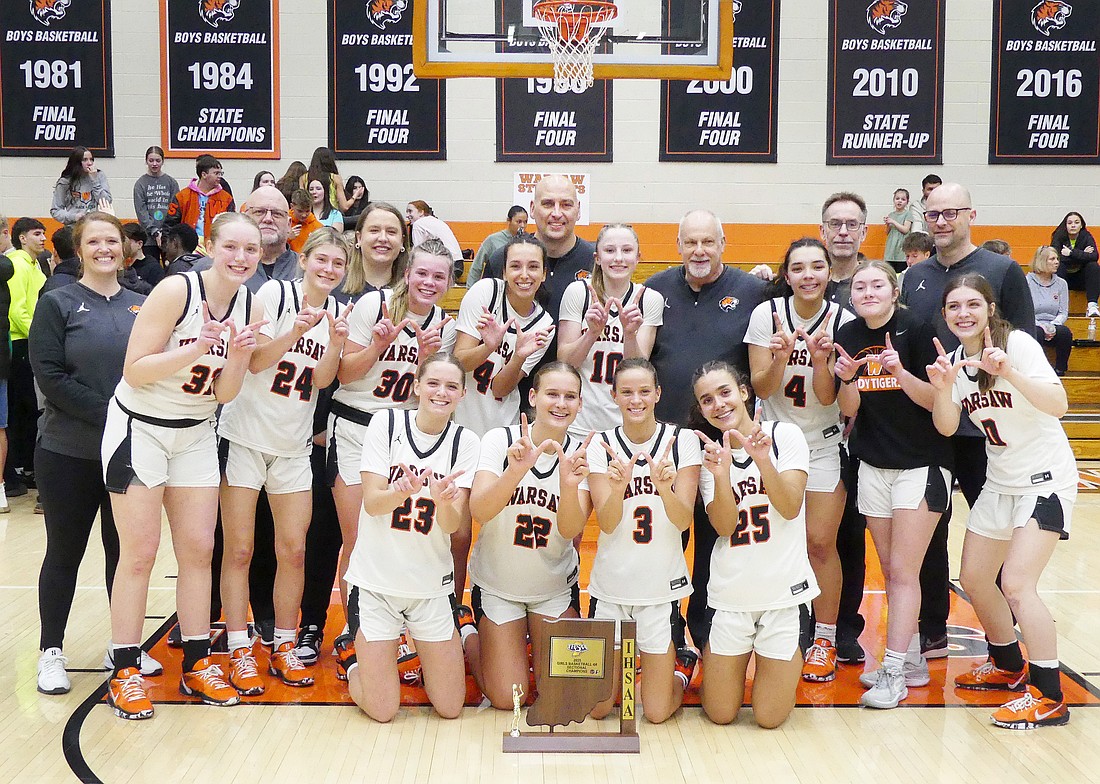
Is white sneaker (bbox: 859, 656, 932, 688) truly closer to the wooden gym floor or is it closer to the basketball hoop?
the wooden gym floor

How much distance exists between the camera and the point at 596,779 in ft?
12.2

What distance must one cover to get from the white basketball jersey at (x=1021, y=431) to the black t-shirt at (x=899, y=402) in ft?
0.72

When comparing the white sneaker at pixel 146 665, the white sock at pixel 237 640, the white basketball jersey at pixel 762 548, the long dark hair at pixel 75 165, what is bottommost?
the white sneaker at pixel 146 665

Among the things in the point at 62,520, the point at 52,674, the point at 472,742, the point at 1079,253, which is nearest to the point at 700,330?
the point at 472,742

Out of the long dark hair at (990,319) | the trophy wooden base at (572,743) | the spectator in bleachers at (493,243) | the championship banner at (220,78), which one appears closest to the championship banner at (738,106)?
the spectator in bleachers at (493,243)

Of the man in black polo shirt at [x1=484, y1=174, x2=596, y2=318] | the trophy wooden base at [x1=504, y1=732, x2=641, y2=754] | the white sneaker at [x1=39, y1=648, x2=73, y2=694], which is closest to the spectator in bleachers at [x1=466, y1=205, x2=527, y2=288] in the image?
the man in black polo shirt at [x1=484, y1=174, x2=596, y2=318]

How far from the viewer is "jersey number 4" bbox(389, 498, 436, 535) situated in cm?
422

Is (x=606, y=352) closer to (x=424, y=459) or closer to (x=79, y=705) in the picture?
(x=424, y=459)

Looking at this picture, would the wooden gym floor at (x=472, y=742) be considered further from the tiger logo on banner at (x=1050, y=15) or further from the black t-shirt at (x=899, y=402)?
the tiger logo on banner at (x=1050, y=15)

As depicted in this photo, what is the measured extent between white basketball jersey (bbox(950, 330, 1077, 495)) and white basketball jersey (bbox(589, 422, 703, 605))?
3.90 feet

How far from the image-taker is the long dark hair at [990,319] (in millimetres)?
4273

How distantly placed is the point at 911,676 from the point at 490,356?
7.78 ft

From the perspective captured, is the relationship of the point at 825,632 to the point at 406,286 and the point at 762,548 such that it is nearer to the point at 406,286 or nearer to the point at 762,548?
the point at 762,548

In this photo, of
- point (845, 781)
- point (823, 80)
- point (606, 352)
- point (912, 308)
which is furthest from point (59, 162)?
point (845, 781)
